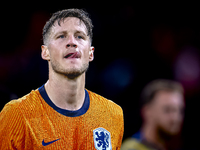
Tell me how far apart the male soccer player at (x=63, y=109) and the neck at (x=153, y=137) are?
50cm

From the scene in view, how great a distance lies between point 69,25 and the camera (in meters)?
2.38

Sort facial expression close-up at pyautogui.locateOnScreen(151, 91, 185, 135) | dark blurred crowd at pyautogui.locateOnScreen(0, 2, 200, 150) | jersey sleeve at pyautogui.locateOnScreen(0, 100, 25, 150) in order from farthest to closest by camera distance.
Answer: dark blurred crowd at pyautogui.locateOnScreen(0, 2, 200, 150) < jersey sleeve at pyautogui.locateOnScreen(0, 100, 25, 150) < facial expression close-up at pyautogui.locateOnScreen(151, 91, 185, 135)

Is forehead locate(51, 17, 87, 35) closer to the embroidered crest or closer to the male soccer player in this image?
the male soccer player

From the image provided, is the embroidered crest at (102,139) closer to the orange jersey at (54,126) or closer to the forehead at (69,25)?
the orange jersey at (54,126)

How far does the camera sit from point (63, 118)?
2.29 metres

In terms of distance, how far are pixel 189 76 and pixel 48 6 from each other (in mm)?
3644

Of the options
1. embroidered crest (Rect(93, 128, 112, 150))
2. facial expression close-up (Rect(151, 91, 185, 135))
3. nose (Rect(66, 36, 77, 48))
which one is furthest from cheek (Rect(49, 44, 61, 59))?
facial expression close-up (Rect(151, 91, 185, 135))

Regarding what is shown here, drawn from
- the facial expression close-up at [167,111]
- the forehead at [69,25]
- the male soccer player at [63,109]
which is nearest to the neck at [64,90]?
the male soccer player at [63,109]

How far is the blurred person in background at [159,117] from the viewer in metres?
1.95

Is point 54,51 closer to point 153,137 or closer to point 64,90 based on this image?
point 64,90

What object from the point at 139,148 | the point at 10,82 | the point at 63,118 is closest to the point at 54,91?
the point at 63,118

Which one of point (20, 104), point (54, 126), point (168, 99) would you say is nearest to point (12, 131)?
point (20, 104)

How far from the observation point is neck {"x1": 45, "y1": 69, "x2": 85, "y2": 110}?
2.35m

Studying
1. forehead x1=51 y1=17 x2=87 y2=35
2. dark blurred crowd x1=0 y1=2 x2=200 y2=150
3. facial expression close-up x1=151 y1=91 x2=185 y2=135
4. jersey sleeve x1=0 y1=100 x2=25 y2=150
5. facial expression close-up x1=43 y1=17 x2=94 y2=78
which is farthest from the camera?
dark blurred crowd x1=0 y1=2 x2=200 y2=150
